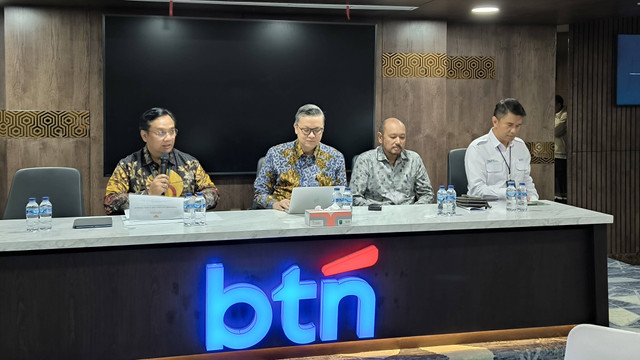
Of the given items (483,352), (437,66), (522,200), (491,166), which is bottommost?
(483,352)

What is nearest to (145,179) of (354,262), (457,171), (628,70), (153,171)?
(153,171)

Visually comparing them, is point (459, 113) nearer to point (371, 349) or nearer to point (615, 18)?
point (615, 18)

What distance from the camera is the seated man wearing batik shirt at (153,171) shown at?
12.4 feet

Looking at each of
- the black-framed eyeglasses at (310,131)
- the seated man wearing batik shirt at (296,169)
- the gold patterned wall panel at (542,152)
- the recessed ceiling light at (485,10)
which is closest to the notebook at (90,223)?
the seated man wearing batik shirt at (296,169)

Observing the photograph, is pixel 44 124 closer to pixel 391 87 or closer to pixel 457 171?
pixel 391 87

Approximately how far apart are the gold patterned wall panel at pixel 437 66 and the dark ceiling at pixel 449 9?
339mm

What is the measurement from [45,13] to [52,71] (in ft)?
1.46

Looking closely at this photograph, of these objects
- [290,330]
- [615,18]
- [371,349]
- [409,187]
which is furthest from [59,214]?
[615,18]

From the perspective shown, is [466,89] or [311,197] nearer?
[311,197]

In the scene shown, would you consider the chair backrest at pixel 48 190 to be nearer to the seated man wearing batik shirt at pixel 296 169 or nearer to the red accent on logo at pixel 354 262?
the seated man wearing batik shirt at pixel 296 169

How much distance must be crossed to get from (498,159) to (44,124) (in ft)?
11.3

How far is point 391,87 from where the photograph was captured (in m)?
5.61

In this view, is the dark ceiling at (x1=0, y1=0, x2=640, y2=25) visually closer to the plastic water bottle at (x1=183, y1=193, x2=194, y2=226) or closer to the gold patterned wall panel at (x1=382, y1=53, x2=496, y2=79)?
the gold patterned wall panel at (x1=382, y1=53, x2=496, y2=79)

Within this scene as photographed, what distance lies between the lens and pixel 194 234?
286cm
